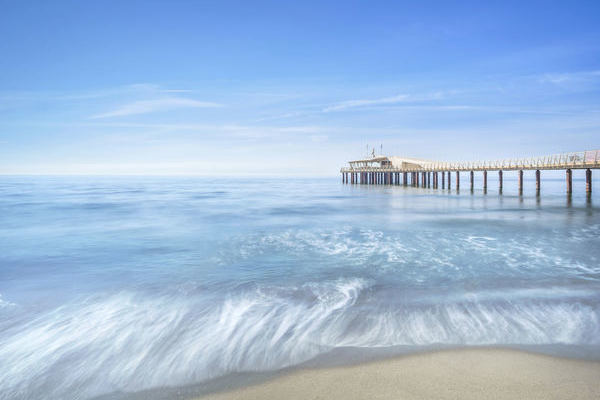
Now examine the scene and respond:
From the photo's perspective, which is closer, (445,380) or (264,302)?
(445,380)

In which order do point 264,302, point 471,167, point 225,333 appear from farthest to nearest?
1. point 471,167
2. point 264,302
3. point 225,333

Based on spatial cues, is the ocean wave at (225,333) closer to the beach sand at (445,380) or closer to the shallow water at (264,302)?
the shallow water at (264,302)

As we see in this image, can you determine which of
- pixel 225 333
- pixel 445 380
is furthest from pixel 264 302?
pixel 445 380

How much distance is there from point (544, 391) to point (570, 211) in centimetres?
2796

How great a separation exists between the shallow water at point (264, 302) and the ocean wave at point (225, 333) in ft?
0.10

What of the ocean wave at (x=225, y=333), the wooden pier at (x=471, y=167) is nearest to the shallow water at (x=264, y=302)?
the ocean wave at (x=225, y=333)

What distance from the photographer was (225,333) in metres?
6.66

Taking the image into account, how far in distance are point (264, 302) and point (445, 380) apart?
456 cm

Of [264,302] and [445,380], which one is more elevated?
[445,380]

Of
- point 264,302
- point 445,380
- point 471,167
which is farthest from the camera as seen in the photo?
point 471,167

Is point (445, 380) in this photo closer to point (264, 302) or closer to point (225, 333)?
Result: point (225, 333)

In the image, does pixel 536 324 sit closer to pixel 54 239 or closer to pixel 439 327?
pixel 439 327

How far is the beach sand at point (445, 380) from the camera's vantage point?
4.33 meters

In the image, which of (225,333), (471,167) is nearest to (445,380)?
(225,333)
